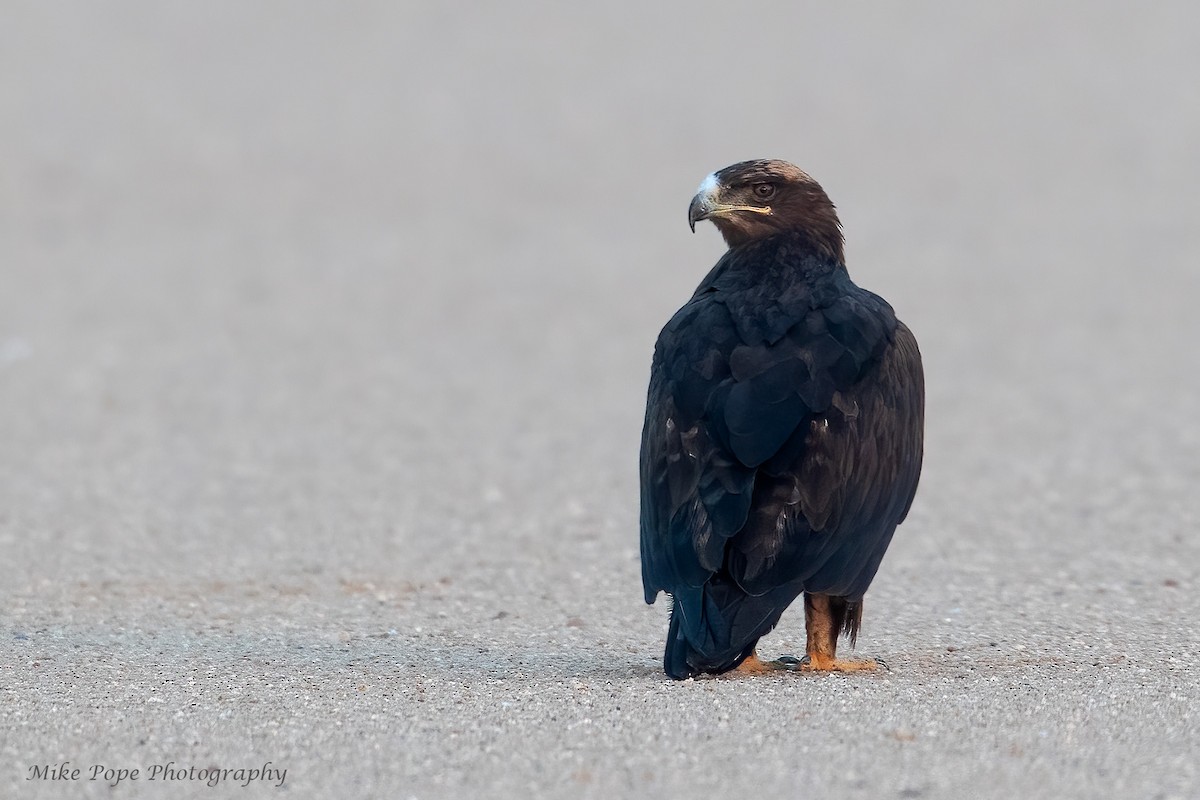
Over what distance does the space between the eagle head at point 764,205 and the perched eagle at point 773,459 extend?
32cm

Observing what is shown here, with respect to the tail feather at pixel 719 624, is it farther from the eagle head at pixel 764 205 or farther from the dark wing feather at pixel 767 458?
the eagle head at pixel 764 205

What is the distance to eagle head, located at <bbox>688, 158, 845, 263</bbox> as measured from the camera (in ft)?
25.2

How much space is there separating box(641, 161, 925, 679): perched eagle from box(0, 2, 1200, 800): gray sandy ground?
1.04 feet

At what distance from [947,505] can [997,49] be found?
2026 centimetres

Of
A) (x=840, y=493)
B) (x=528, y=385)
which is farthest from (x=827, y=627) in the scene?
(x=528, y=385)

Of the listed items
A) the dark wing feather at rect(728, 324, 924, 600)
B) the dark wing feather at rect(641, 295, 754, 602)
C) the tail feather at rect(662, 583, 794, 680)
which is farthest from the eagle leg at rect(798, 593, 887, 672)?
the dark wing feather at rect(641, 295, 754, 602)

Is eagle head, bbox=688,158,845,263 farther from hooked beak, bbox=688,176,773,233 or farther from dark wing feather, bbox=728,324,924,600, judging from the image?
dark wing feather, bbox=728,324,924,600

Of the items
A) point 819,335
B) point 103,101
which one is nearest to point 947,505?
point 819,335

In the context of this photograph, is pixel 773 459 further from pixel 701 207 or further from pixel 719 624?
pixel 701 207

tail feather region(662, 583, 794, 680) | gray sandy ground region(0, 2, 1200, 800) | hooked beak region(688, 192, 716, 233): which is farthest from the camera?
hooked beak region(688, 192, 716, 233)

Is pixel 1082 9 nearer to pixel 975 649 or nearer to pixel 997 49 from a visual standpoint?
pixel 997 49

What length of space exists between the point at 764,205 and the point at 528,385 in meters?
10.1

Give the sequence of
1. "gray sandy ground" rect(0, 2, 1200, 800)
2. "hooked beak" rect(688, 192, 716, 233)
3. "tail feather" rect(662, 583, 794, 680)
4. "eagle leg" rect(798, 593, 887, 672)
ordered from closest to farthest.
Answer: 1. "gray sandy ground" rect(0, 2, 1200, 800)
2. "tail feather" rect(662, 583, 794, 680)
3. "eagle leg" rect(798, 593, 887, 672)
4. "hooked beak" rect(688, 192, 716, 233)

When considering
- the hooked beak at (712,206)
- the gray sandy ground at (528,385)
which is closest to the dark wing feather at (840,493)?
the gray sandy ground at (528,385)
